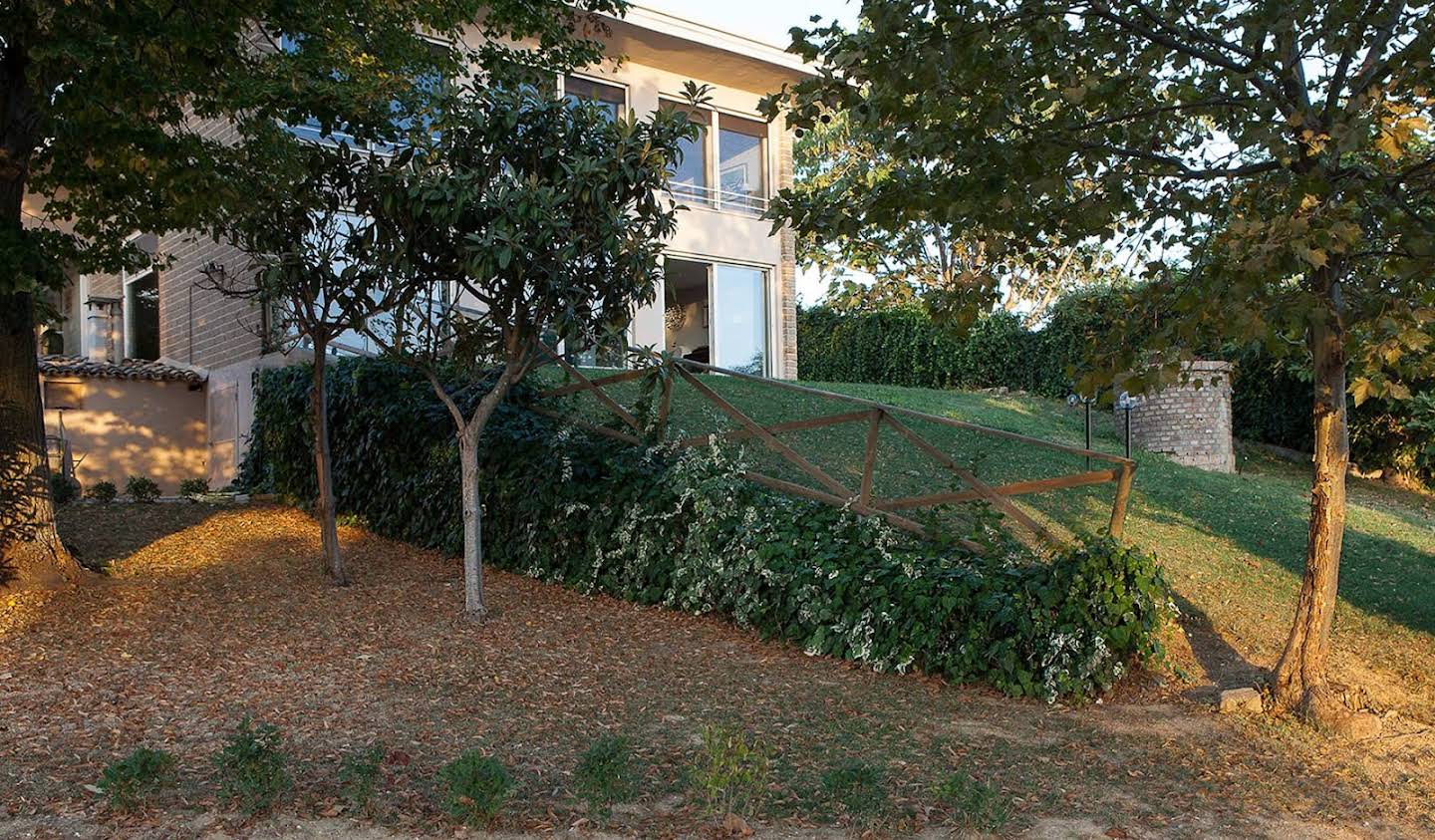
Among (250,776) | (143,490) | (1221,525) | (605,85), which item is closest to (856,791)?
(250,776)

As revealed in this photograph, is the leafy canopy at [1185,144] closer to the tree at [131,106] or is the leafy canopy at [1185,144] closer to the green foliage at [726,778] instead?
the green foliage at [726,778]

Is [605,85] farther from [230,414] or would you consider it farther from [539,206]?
[539,206]

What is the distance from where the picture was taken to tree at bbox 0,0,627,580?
698 centimetres

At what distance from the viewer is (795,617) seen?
24.1 ft

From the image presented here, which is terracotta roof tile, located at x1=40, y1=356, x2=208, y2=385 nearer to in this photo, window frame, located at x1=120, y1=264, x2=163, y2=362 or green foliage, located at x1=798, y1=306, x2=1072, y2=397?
window frame, located at x1=120, y1=264, x2=163, y2=362

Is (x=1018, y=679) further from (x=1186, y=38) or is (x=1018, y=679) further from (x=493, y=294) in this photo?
(x=493, y=294)

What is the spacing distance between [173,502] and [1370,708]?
1067 centimetres

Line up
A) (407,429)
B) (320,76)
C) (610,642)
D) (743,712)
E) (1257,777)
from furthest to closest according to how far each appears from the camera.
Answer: (407,429) < (320,76) < (610,642) < (743,712) < (1257,777)

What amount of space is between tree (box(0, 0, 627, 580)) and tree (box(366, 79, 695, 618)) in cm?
96

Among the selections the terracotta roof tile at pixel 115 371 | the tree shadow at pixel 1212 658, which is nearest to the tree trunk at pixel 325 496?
the tree shadow at pixel 1212 658

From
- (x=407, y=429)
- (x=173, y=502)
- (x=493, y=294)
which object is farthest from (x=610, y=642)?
(x=173, y=502)

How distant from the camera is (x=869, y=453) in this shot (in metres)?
7.81

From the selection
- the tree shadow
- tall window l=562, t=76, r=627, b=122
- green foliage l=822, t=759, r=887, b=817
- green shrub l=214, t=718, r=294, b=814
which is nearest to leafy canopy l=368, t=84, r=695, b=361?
green shrub l=214, t=718, r=294, b=814

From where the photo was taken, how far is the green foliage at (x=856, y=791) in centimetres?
443
